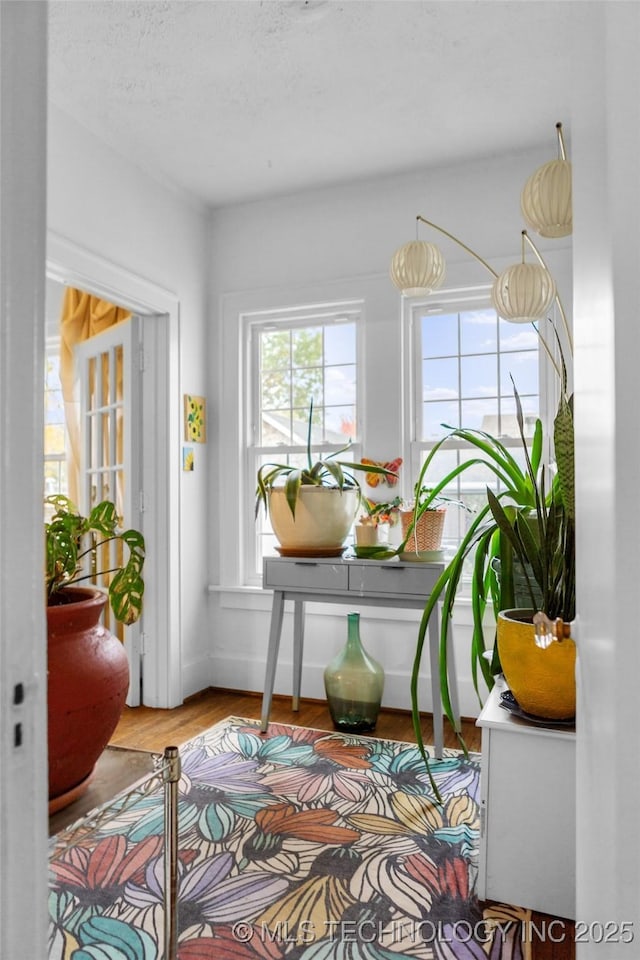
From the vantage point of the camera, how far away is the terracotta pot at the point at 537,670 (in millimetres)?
1509

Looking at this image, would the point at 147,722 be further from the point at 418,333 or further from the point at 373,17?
the point at 373,17

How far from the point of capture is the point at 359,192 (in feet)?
10.7

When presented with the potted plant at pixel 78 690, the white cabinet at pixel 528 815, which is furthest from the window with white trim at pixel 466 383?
the potted plant at pixel 78 690

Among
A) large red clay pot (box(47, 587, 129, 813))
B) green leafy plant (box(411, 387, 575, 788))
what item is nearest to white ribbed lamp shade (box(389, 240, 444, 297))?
green leafy plant (box(411, 387, 575, 788))

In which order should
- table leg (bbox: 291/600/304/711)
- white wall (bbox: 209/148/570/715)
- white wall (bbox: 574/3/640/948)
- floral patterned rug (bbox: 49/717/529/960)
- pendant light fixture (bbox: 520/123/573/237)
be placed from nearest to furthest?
1. white wall (bbox: 574/3/640/948)
2. floral patterned rug (bbox: 49/717/529/960)
3. pendant light fixture (bbox: 520/123/573/237)
4. white wall (bbox: 209/148/570/715)
5. table leg (bbox: 291/600/304/711)

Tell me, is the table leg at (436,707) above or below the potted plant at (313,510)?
below

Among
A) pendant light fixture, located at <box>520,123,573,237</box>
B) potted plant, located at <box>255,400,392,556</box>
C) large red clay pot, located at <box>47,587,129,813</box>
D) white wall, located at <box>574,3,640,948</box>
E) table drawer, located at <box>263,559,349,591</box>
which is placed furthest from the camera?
potted plant, located at <box>255,400,392,556</box>

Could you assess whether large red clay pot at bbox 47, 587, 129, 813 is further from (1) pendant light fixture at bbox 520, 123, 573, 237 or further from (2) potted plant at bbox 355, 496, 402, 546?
(2) potted plant at bbox 355, 496, 402, 546

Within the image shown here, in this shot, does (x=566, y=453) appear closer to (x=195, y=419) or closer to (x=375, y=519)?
(x=375, y=519)

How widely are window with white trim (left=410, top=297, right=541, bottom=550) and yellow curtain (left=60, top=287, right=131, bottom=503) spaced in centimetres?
192

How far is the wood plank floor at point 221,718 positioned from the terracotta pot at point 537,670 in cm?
125

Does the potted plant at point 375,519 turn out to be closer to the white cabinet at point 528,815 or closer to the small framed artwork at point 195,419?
the small framed artwork at point 195,419

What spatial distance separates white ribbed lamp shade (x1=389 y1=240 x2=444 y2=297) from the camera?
2482 millimetres

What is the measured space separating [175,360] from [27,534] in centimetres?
279
